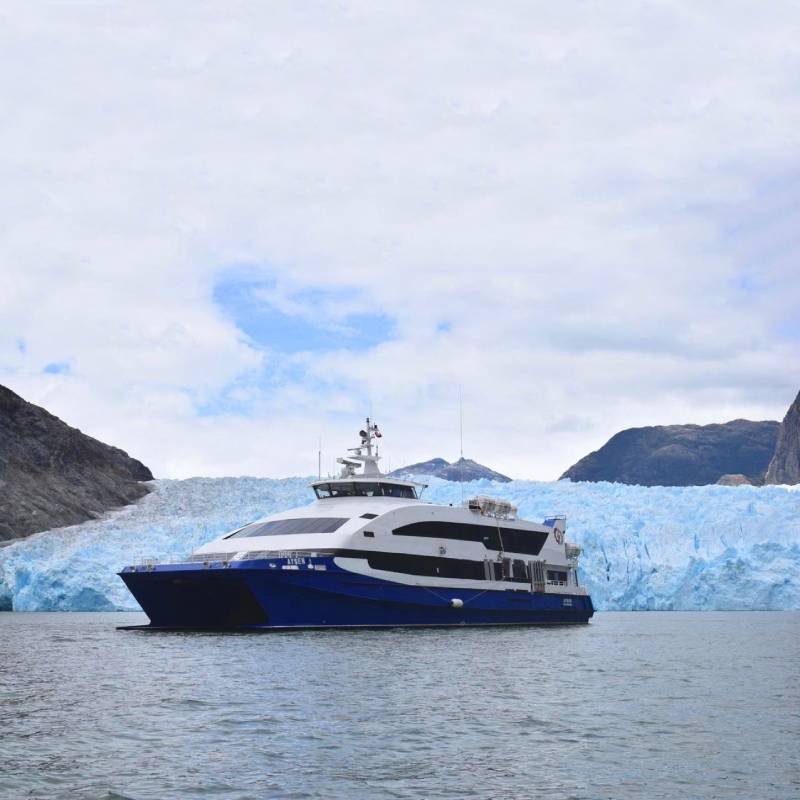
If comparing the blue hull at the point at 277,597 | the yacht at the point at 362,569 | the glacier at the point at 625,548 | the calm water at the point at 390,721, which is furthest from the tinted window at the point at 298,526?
the glacier at the point at 625,548

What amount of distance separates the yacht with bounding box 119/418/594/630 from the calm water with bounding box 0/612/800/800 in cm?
302

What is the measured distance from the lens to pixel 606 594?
62500 mm

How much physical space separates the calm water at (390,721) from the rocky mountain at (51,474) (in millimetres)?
63670

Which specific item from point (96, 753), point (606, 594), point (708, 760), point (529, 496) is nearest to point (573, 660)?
point (708, 760)

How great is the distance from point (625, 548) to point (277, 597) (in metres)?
32.2

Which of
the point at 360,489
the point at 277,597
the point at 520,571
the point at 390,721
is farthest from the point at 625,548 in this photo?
the point at 390,721

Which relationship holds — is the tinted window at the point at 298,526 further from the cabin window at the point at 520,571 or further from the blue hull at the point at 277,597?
the cabin window at the point at 520,571

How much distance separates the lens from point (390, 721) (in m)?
19.3

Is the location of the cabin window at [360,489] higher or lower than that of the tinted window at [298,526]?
higher

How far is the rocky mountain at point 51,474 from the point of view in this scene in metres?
93.9

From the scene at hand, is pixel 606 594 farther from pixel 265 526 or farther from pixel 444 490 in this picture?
pixel 265 526

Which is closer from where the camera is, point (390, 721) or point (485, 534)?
point (390, 721)

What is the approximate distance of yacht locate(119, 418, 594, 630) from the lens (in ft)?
120

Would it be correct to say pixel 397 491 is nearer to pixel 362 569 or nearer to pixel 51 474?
pixel 362 569
